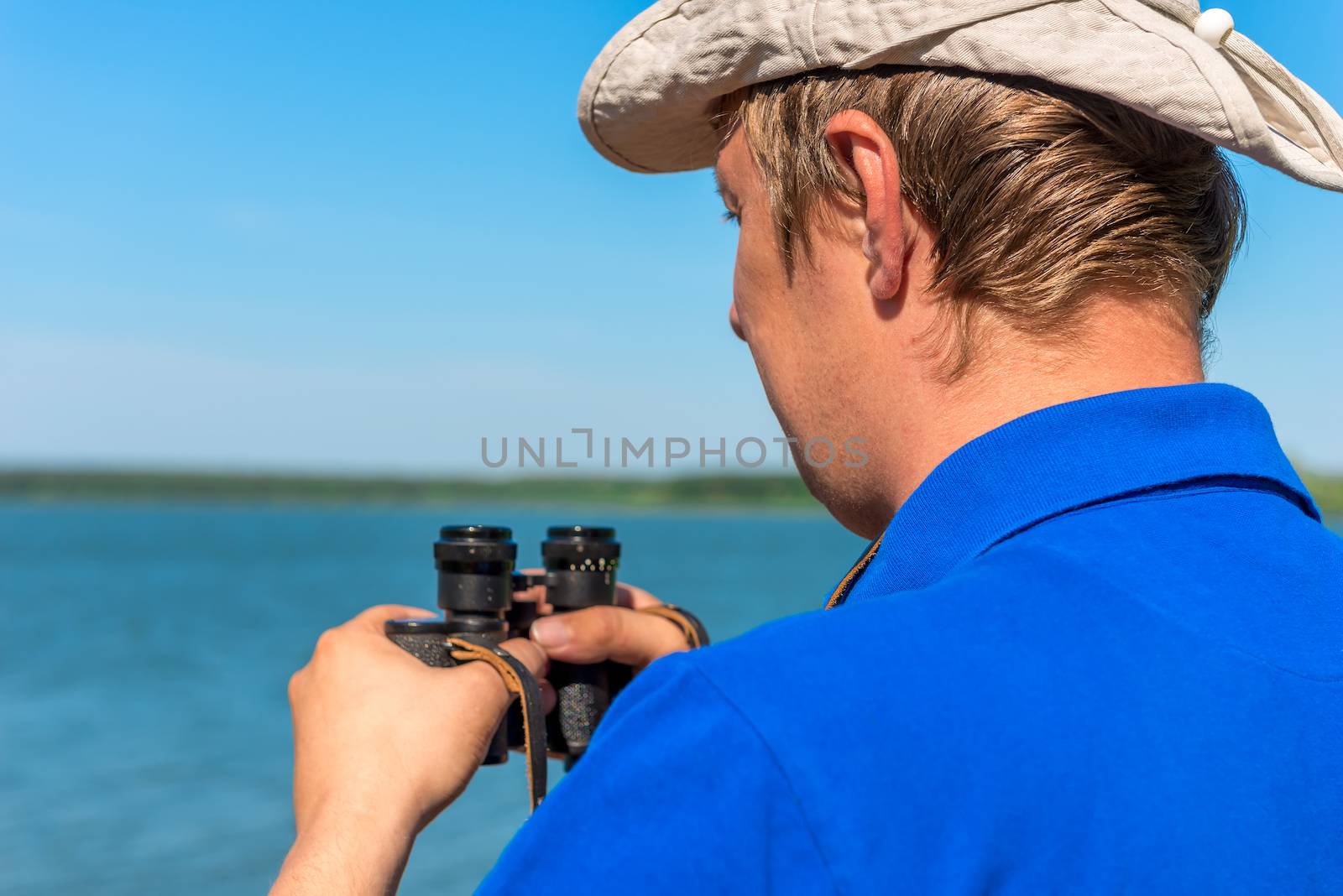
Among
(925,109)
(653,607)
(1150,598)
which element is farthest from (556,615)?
(1150,598)

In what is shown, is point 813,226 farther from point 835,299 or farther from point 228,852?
point 228,852

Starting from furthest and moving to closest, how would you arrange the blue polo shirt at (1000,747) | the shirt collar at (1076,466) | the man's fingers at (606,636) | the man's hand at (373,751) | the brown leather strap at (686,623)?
the brown leather strap at (686,623)
the man's fingers at (606,636)
the man's hand at (373,751)
the shirt collar at (1076,466)
the blue polo shirt at (1000,747)

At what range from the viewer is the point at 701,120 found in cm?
151

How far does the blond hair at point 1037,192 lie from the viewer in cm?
115

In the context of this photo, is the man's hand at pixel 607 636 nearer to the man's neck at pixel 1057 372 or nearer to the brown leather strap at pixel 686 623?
the brown leather strap at pixel 686 623

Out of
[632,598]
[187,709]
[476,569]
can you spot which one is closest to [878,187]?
[476,569]

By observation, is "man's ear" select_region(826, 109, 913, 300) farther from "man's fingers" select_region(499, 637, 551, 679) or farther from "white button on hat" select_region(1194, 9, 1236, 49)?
"man's fingers" select_region(499, 637, 551, 679)

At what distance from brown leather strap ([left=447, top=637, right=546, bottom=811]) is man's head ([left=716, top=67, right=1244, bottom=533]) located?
0.67 m

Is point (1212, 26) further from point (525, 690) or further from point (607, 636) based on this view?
point (607, 636)

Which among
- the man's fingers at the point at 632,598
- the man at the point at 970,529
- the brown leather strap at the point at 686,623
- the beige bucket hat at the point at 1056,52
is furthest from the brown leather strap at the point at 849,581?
the man's fingers at the point at 632,598

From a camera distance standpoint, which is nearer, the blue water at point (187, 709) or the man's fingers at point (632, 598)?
the man's fingers at point (632, 598)

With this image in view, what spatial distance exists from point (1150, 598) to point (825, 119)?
63cm

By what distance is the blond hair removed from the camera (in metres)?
1.15

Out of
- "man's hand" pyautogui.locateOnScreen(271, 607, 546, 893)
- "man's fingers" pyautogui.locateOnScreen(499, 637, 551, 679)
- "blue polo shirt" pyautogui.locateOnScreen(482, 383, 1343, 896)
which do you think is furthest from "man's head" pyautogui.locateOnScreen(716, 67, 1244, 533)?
"man's fingers" pyautogui.locateOnScreen(499, 637, 551, 679)
